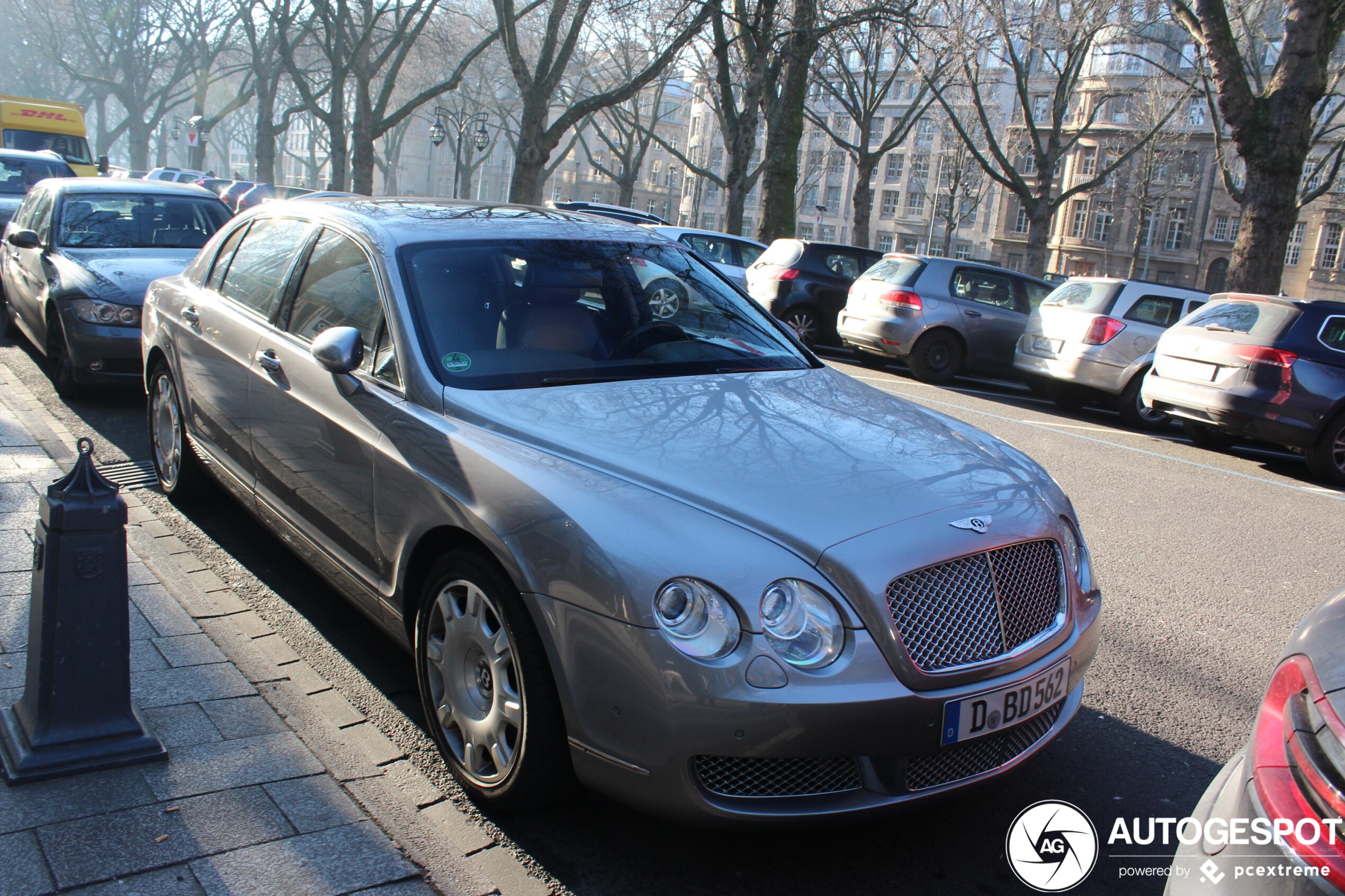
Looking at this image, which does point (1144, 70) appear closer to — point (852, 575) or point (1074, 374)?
point (1074, 374)

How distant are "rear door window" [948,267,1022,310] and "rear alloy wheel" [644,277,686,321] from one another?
1069 cm

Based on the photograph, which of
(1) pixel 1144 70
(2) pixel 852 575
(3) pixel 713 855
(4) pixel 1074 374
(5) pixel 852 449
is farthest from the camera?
(1) pixel 1144 70

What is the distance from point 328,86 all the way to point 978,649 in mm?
41036

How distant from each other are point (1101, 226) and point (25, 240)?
68.7m

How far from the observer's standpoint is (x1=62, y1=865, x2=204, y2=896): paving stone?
2.44 m

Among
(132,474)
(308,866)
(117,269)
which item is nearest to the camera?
(308,866)

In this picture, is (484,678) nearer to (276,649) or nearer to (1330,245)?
(276,649)

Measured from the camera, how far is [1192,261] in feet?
215

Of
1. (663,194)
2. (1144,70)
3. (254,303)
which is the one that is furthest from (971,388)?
(663,194)

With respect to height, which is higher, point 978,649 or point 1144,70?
point 1144,70

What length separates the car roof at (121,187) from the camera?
356 inches

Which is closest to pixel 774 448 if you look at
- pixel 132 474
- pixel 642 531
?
pixel 642 531

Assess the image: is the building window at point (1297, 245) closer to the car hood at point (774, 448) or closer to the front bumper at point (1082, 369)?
the front bumper at point (1082, 369)

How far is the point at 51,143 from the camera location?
2748 centimetres
